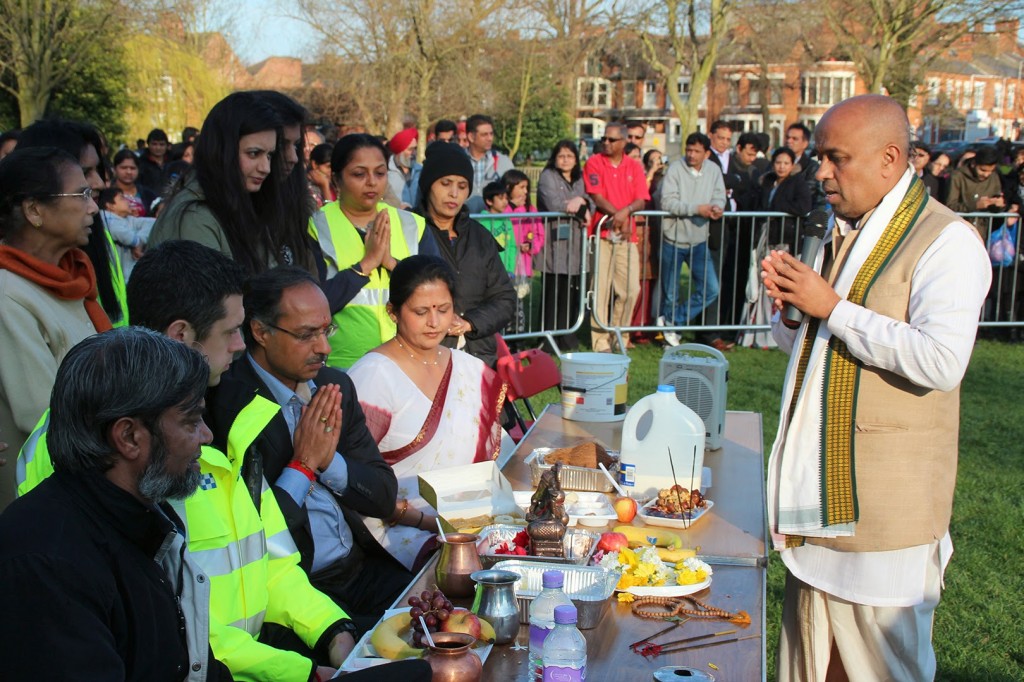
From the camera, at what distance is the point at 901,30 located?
62.2 feet

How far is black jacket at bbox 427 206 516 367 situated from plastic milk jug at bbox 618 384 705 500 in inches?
75.9

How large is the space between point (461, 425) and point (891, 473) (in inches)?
75.4

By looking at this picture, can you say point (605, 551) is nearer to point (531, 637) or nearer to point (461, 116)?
point (531, 637)

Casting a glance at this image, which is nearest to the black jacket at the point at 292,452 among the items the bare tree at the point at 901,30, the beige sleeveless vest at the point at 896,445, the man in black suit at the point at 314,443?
the man in black suit at the point at 314,443

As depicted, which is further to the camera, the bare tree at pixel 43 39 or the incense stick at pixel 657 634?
the bare tree at pixel 43 39

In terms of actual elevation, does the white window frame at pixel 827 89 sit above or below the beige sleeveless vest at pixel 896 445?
above

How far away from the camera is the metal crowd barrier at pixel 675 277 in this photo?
31.2 feet

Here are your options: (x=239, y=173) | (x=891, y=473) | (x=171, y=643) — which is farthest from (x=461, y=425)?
(x=171, y=643)

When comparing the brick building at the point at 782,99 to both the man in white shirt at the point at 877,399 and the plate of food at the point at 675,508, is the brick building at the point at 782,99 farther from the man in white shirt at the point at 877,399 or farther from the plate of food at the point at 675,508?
the man in white shirt at the point at 877,399

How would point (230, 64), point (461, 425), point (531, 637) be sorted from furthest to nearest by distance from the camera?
point (230, 64) < point (461, 425) < point (531, 637)

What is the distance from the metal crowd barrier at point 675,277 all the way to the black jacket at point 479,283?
3415 mm

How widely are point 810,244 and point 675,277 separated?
667cm

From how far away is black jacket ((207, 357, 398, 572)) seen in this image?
2922 millimetres

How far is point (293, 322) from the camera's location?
3365 mm
